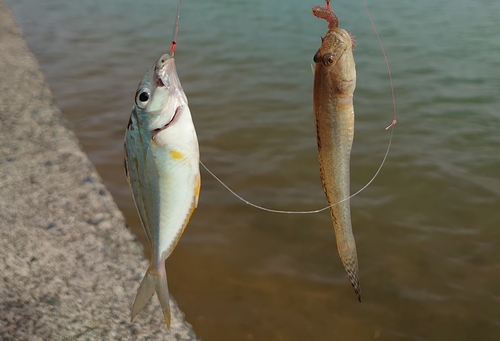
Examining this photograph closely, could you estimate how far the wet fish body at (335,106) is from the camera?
162cm

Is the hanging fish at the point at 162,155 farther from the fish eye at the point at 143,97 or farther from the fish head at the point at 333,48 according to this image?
the fish head at the point at 333,48

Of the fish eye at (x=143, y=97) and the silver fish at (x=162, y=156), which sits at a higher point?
the fish eye at (x=143, y=97)

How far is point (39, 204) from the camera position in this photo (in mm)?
3529

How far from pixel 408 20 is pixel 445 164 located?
4701 mm

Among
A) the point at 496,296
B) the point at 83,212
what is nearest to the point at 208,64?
the point at 83,212

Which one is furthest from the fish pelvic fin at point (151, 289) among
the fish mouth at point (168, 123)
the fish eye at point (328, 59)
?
the fish eye at point (328, 59)

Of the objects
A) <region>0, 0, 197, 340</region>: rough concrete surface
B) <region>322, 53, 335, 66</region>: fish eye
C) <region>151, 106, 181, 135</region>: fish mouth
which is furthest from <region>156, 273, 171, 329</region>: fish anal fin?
<region>322, 53, 335, 66</region>: fish eye

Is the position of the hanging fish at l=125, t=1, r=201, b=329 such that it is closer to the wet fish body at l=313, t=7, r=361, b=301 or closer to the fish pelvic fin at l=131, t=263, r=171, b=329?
the fish pelvic fin at l=131, t=263, r=171, b=329

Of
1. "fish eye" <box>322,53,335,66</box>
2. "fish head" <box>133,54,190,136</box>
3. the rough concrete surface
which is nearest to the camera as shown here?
"fish eye" <box>322,53,335,66</box>

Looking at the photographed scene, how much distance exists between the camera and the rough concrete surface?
261 centimetres

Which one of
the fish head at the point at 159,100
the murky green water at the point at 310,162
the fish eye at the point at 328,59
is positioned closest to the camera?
the fish eye at the point at 328,59

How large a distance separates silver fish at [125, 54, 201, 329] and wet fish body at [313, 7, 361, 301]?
44 cm

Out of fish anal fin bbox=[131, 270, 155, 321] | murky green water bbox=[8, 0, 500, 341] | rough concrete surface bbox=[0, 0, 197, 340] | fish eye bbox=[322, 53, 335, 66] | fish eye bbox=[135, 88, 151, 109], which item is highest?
fish eye bbox=[322, 53, 335, 66]

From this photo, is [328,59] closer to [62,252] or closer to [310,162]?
[62,252]
